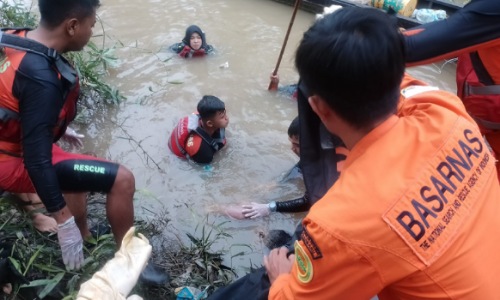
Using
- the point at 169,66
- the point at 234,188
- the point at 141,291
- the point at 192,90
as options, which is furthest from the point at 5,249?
the point at 169,66

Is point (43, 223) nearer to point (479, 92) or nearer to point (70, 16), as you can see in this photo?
point (70, 16)

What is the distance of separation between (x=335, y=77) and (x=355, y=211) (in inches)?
14.9

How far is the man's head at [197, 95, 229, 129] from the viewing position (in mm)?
4098

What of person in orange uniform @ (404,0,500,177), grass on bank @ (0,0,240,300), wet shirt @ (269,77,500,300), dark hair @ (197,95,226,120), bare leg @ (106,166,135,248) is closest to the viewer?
wet shirt @ (269,77,500,300)

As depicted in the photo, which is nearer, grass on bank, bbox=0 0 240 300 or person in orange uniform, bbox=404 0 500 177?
person in orange uniform, bbox=404 0 500 177

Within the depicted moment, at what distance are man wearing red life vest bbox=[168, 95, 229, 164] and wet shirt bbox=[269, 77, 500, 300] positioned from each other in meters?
2.91

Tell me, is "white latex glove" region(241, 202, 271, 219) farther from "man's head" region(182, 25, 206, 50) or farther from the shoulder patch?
"man's head" region(182, 25, 206, 50)

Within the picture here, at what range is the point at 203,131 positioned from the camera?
420cm

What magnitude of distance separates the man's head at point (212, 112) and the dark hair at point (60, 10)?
185 centimetres

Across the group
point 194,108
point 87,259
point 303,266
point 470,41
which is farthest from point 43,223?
point 470,41

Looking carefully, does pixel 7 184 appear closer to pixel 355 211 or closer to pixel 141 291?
pixel 141 291

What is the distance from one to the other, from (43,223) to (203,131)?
175 cm

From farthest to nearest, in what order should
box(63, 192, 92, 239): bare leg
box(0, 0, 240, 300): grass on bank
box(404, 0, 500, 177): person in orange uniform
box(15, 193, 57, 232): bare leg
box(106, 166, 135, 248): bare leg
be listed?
1. box(15, 193, 57, 232): bare leg
2. box(63, 192, 92, 239): bare leg
3. box(106, 166, 135, 248): bare leg
4. box(0, 0, 240, 300): grass on bank
5. box(404, 0, 500, 177): person in orange uniform

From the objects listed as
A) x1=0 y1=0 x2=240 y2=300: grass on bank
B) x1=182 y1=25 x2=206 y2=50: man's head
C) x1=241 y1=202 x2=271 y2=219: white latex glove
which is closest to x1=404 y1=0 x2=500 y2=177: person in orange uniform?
x1=0 y1=0 x2=240 y2=300: grass on bank
